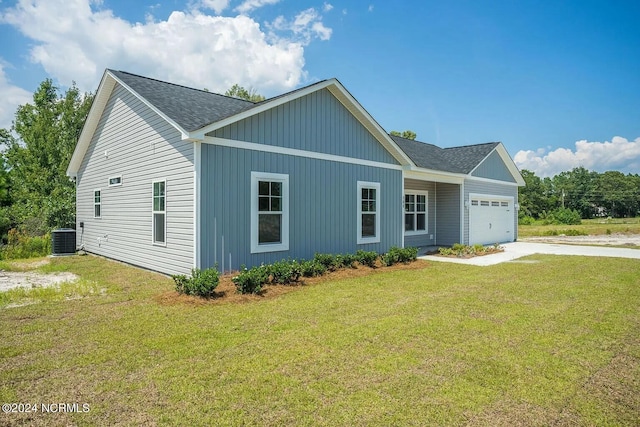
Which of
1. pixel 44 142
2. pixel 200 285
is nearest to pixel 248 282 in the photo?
pixel 200 285

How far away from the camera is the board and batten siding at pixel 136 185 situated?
8.28 m

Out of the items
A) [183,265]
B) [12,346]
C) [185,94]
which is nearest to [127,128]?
[185,94]

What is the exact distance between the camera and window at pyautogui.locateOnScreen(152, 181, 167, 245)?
8.98 metres

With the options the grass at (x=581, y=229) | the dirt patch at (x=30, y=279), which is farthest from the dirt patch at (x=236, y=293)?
the grass at (x=581, y=229)

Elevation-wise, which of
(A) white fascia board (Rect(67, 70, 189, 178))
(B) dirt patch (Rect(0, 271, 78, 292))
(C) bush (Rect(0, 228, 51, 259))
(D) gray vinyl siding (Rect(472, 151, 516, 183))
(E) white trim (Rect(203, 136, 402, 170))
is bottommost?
(B) dirt patch (Rect(0, 271, 78, 292))

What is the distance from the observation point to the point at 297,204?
9.45m

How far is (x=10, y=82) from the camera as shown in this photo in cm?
2278

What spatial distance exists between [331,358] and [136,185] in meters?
8.38

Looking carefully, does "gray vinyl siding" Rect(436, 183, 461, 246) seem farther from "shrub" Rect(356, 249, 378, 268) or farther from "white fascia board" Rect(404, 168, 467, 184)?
"shrub" Rect(356, 249, 378, 268)

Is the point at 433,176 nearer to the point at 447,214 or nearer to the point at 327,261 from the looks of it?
Result: the point at 447,214

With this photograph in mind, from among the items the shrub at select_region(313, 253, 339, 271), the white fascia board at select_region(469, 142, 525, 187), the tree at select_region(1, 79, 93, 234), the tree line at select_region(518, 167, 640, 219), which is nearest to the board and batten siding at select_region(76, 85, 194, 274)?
the shrub at select_region(313, 253, 339, 271)

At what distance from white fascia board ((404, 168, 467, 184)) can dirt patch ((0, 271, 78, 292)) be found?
10376mm

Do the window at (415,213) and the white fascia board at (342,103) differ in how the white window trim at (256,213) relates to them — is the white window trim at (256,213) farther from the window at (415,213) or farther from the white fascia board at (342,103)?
the window at (415,213)

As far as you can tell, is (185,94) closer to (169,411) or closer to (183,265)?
(183,265)
